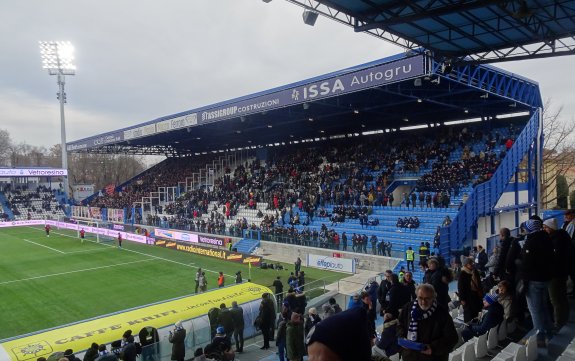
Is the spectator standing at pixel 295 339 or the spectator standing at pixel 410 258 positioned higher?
the spectator standing at pixel 295 339

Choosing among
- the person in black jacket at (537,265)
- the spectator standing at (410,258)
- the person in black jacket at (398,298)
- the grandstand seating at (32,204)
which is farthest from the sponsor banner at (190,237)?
the grandstand seating at (32,204)

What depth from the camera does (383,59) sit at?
70.4ft

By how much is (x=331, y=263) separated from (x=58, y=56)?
172 ft

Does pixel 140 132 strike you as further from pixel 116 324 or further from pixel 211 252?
pixel 116 324

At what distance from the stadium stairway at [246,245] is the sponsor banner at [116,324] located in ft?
49.1

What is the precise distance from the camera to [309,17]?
1216cm

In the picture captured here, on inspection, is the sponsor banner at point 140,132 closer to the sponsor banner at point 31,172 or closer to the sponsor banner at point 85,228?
the sponsor banner at point 85,228

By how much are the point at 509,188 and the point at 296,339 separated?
23.6 meters

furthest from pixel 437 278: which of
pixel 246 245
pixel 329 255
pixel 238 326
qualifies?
pixel 246 245

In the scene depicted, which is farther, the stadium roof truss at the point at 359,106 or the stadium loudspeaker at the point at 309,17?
the stadium roof truss at the point at 359,106

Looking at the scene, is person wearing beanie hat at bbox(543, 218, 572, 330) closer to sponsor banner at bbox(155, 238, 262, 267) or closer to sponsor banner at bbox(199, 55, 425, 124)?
sponsor banner at bbox(199, 55, 425, 124)

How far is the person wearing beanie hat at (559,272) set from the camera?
647cm

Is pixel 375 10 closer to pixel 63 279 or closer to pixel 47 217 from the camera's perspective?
pixel 63 279

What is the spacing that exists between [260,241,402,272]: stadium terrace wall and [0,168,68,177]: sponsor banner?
43.4 m
